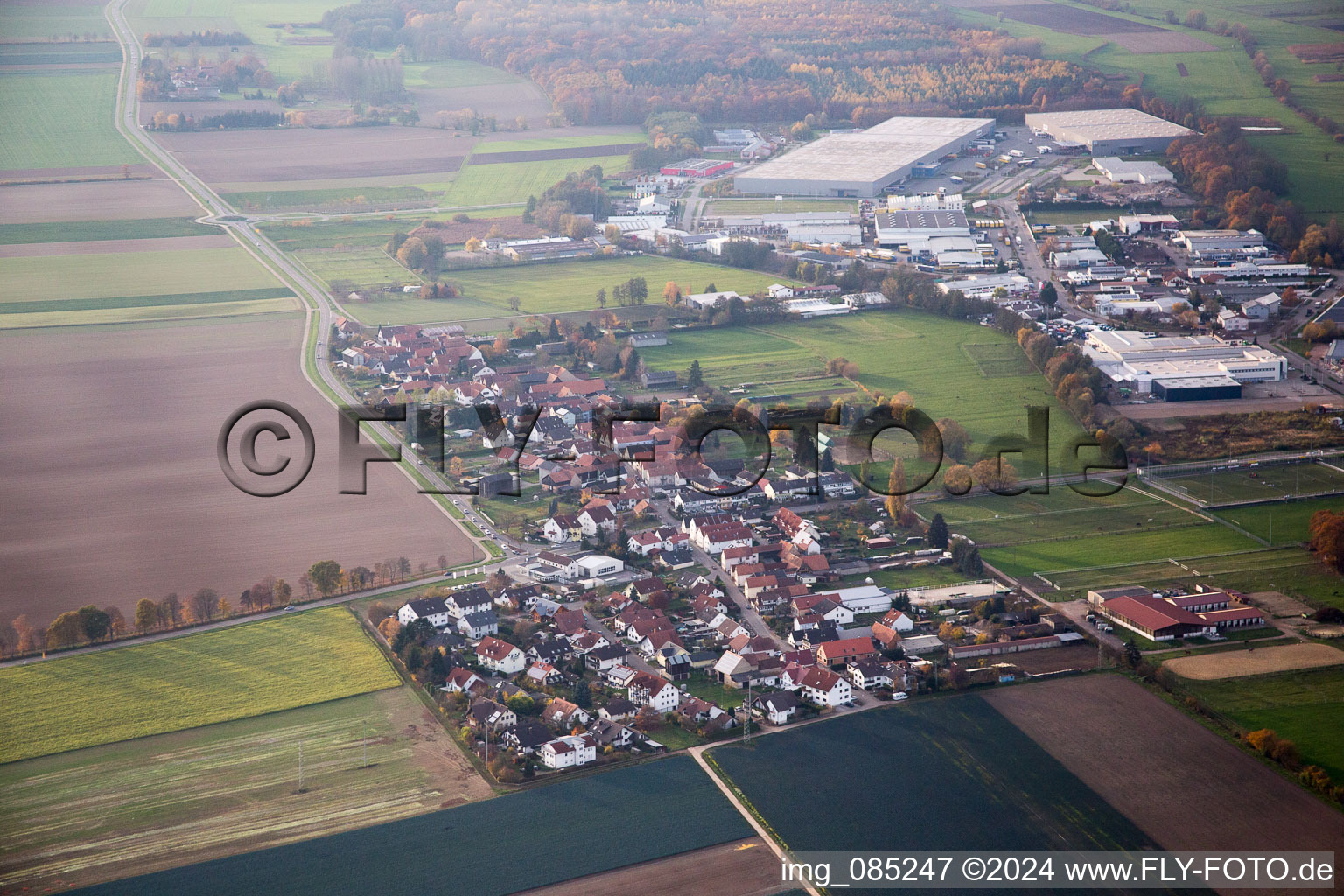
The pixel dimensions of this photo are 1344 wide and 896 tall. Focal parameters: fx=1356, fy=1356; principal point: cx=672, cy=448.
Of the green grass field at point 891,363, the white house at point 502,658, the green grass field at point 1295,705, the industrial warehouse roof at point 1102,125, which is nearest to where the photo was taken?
the green grass field at point 1295,705

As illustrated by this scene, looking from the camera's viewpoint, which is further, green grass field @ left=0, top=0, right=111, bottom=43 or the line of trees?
green grass field @ left=0, top=0, right=111, bottom=43

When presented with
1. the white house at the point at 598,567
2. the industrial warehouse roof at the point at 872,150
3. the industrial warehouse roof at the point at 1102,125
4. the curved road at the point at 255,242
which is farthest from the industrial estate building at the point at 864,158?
the white house at the point at 598,567

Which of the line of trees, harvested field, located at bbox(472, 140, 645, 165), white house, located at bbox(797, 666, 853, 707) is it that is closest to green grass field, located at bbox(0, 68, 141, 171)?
harvested field, located at bbox(472, 140, 645, 165)

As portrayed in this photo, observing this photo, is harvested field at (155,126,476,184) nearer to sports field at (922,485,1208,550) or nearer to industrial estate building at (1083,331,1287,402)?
industrial estate building at (1083,331,1287,402)

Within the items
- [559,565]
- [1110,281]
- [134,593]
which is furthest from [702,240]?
[134,593]

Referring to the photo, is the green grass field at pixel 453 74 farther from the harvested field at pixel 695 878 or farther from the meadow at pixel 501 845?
the harvested field at pixel 695 878

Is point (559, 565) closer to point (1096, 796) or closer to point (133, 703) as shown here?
point (133, 703)

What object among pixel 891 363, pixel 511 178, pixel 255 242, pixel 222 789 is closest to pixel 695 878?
pixel 222 789
